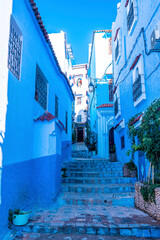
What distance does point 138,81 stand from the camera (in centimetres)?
703

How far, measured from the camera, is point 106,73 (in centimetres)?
1579

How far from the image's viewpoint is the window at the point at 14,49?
14.9 feet

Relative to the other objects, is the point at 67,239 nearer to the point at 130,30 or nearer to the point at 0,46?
the point at 0,46

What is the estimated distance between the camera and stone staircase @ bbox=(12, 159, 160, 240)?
12.7ft

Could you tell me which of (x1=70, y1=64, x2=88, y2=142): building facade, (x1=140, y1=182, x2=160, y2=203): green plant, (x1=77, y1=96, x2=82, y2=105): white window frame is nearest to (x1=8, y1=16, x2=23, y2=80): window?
(x1=140, y1=182, x2=160, y2=203): green plant

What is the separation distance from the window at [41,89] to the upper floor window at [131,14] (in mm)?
4195

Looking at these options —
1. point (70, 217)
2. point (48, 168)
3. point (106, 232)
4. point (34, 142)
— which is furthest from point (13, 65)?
point (106, 232)

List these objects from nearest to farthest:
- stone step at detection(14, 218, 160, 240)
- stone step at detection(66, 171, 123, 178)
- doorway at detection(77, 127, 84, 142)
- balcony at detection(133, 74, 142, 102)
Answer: stone step at detection(14, 218, 160, 240) < balcony at detection(133, 74, 142, 102) < stone step at detection(66, 171, 123, 178) < doorway at detection(77, 127, 84, 142)

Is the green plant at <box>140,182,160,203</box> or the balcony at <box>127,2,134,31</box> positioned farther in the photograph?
the balcony at <box>127,2,134,31</box>

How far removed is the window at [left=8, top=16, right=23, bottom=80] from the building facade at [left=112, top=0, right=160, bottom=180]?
10.9ft

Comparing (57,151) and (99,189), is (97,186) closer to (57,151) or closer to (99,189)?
(99,189)

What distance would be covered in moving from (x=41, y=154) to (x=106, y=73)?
11.7 meters

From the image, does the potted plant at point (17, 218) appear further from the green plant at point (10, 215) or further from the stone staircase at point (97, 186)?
the stone staircase at point (97, 186)

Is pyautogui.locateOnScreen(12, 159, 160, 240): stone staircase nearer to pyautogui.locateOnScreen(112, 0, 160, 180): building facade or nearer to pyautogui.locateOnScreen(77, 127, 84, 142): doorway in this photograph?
pyautogui.locateOnScreen(112, 0, 160, 180): building facade
